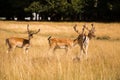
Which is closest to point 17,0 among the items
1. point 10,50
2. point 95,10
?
point 95,10

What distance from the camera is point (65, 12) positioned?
56.4 m

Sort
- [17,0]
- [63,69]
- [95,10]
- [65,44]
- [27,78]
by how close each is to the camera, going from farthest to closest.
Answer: [17,0] < [95,10] < [65,44] < [63,69] < [27,78]

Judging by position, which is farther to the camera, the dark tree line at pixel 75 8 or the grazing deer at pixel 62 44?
the dark tree line at pixel 75 8

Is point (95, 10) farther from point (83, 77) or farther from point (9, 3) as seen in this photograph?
point (83, 77)

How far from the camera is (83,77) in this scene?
23.9 feet

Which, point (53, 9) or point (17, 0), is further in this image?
point (17, 0)

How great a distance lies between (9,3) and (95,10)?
1567 cm

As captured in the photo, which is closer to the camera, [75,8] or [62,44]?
[62,44]

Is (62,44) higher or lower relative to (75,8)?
lower

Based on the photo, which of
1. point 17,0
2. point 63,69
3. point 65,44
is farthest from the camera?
point 17,0

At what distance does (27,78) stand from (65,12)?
4951 cm

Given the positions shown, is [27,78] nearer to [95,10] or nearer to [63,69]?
[63,69]

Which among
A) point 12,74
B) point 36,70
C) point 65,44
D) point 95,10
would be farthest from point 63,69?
point 95,10

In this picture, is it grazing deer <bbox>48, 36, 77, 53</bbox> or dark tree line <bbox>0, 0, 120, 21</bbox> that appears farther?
dark tree line <bbox>0, 0, 120, 21</bbox>
